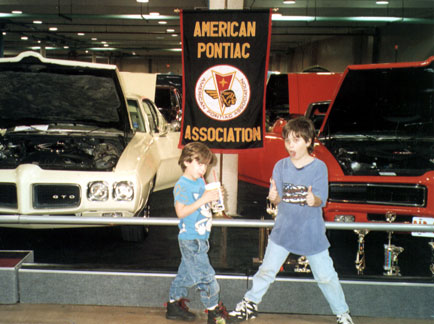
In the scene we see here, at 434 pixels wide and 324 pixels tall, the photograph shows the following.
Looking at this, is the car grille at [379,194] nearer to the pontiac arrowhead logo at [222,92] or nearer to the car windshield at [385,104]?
the car windshield at [385,104]

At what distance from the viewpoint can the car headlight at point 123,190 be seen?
437cm

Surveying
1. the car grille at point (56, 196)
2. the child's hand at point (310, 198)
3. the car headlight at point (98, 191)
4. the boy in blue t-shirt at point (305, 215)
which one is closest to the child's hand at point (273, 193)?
the boy in blue t-shirt at point (305, 215)

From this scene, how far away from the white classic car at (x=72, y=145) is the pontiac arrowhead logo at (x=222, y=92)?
2.94 ft

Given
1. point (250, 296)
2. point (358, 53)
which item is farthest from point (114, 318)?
point (358, 53)

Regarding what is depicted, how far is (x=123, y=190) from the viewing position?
438 cm

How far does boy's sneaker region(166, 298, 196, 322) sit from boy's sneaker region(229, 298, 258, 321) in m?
0.28

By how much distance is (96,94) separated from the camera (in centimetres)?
518

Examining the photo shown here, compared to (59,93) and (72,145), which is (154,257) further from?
(59,93)

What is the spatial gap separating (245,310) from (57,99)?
10.7ft

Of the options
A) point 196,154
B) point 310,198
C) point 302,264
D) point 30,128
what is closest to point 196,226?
point 196,154

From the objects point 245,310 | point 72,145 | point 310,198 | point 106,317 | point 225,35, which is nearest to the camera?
point 310,198

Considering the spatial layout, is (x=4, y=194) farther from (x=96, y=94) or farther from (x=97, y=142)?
(x=96, y=94)

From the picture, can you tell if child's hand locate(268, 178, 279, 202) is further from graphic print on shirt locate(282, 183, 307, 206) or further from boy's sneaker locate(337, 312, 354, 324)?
boy's sneaker locate(337, 312, 354, 324)

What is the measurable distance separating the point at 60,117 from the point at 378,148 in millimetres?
3476
